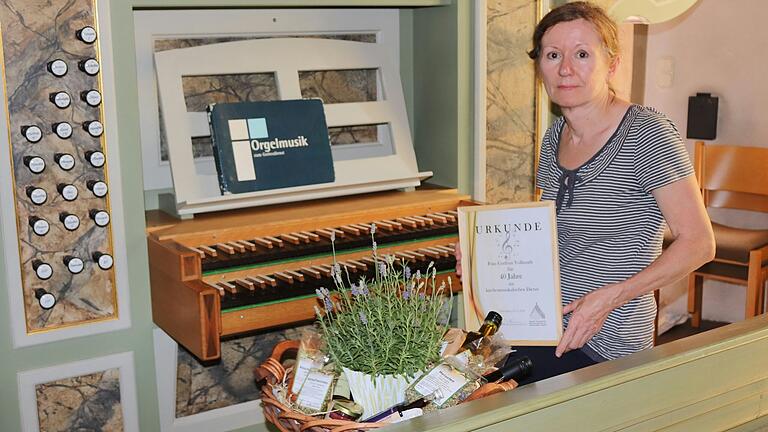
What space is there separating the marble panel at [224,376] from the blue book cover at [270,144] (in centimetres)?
56

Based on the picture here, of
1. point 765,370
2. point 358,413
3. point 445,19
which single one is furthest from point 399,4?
point 765,370

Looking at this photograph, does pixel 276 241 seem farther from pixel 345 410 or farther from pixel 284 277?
pixel 345 410

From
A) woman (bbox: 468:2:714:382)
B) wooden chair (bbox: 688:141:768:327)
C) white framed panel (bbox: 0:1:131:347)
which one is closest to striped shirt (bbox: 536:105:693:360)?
woman (bbox: 468:2:714:382)

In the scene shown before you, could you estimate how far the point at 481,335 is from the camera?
1879 mm

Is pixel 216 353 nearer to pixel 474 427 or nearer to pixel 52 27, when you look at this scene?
pixel 52 27

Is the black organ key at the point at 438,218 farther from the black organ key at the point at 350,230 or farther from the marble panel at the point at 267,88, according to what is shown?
the marble panel at the point at 267,88

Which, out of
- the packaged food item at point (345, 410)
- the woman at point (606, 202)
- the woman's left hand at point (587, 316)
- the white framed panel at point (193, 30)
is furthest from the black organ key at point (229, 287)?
the packaged food item at point (345, 410)

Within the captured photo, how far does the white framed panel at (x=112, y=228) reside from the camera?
2.62m

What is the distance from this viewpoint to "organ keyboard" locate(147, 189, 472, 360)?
2.64 meters

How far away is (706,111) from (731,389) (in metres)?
3.95

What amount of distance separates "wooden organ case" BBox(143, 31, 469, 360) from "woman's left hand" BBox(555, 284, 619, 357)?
0.88 metres

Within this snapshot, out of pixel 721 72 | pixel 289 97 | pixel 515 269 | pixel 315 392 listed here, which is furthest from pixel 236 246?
pixel 721 72

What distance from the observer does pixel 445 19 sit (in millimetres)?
3406

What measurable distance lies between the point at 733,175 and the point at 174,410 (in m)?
3.01
